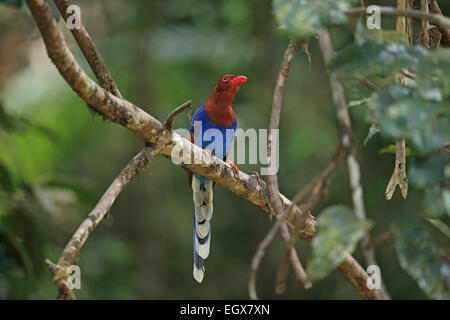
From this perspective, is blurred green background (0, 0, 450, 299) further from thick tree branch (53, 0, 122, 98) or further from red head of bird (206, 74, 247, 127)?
thick tree branch (53, 0, 122, 98)

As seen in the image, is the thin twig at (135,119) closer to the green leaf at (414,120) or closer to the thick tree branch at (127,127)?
the thick tree branch at (127,127)

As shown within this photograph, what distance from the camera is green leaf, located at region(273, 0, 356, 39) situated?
1462 mm

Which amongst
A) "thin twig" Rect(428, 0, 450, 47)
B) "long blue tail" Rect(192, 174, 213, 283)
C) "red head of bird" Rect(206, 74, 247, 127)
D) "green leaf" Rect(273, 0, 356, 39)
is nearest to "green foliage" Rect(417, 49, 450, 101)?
"green leaf" Rect(273, 0, 356, 39)

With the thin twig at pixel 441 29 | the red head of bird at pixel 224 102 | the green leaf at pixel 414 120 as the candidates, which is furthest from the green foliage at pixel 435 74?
the red head of bird at pixel 224 102

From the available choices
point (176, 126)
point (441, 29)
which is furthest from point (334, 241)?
point (176, 126)

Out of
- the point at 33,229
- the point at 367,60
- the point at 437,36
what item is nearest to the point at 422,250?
the point at 367,60

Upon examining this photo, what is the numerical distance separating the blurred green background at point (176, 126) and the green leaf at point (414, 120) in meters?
4.08

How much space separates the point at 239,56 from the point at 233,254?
300 centimetres

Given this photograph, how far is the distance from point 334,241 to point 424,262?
11.3 inches

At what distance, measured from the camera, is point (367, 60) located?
1481 mm

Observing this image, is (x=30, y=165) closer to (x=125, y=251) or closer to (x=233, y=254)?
(x=125, y=251)

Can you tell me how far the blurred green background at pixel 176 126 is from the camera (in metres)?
6.01

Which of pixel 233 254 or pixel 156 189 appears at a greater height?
pixel 156 189

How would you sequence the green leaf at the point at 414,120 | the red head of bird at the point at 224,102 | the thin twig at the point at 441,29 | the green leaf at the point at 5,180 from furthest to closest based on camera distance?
1. the red head of bird at the point at 224,102
2. the green leaf at the point at 5,180
3. the thin twig at the point at 441,29
4. the green leaf at the point at 414,120
